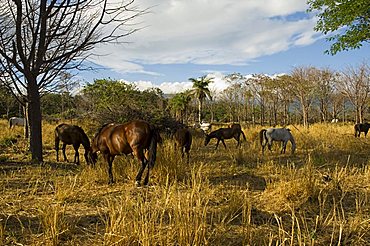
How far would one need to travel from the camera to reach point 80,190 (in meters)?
5.93

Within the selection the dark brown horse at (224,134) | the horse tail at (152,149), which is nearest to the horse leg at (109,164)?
the horse tail at (152,149)

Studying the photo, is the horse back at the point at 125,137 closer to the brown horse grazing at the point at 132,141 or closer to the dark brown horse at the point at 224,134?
the brown horse grazing at the point at 132,141

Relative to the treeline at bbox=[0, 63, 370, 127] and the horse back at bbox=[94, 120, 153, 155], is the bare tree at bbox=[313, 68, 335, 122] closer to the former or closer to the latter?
the treeline at bbox=[0, 63, 370, 127]

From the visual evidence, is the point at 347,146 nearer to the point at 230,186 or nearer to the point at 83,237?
the point at 230,186

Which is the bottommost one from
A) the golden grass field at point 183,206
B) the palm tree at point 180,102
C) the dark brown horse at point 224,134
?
the golden grass field at point 183,206

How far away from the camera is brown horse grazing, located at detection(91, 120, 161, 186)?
666 centimetres

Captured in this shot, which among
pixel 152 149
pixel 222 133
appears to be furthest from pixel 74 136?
pixel 222 133

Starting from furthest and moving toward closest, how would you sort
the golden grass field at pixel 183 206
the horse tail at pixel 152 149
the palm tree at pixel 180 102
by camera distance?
the palm tree at pixel 180 102
the horse tail at pixel 152 149
the golden grass field at pixel 183 206

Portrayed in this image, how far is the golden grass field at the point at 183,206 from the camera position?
11.3 feet

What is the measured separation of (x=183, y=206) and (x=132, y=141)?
3.11m

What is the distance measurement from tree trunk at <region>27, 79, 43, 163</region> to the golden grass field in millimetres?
500

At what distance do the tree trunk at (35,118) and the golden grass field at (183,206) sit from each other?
500 millimetres

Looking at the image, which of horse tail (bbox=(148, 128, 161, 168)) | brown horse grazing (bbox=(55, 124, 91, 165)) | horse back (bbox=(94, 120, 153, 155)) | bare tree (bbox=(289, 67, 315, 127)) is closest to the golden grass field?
horse tail (bbox=(148, 128, 161, 168))

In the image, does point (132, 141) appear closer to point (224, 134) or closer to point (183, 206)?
point (183, 206)
